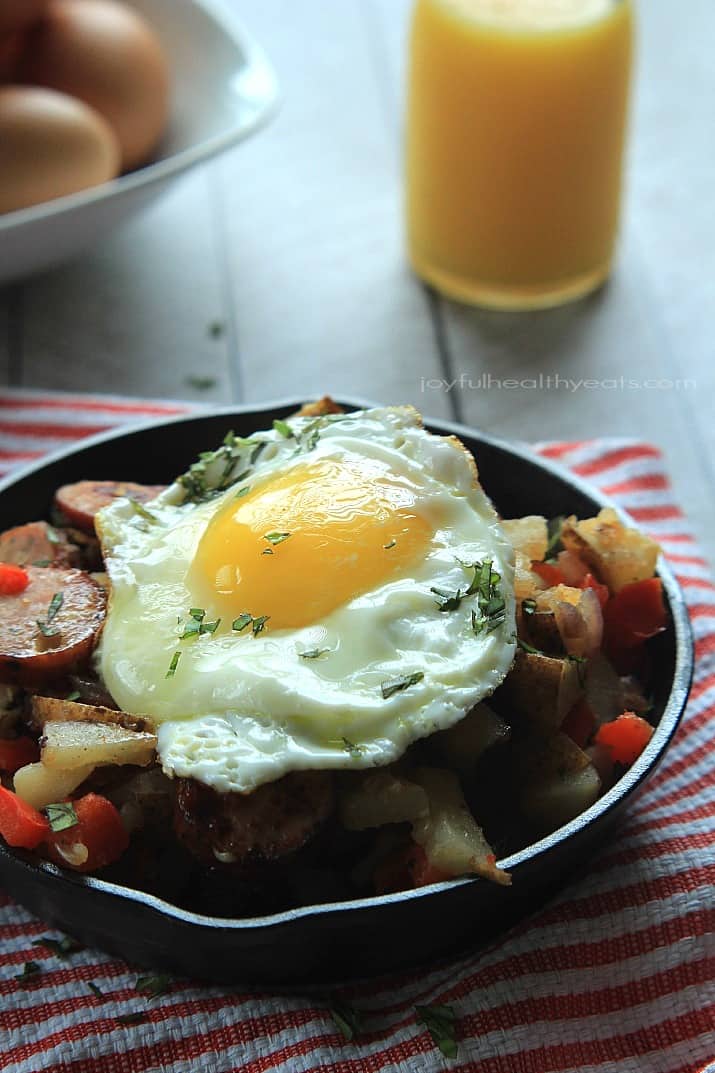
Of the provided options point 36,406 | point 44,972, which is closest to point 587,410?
point 36,406

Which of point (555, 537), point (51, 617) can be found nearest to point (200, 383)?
point (555, 537)

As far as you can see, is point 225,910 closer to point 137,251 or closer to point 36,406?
point 36,406

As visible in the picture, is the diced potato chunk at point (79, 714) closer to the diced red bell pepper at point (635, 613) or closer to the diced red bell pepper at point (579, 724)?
the diced red bell pepper at point (579, 724)

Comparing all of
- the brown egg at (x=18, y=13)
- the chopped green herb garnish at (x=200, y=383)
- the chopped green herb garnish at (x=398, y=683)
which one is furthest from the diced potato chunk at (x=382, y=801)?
the brown egg at (x=18, y=13)

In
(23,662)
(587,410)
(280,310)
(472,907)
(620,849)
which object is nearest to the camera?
(472,907)

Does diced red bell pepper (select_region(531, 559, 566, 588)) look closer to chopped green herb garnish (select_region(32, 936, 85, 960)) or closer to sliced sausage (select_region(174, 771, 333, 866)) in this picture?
sliced sausage (select_region(174, 771, 333, 866))

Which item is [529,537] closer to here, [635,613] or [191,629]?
[635,613]
